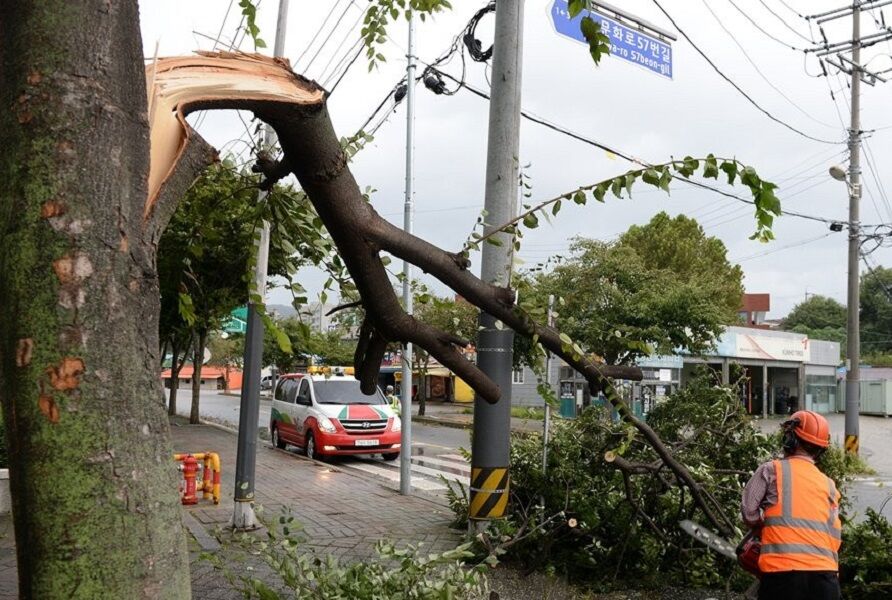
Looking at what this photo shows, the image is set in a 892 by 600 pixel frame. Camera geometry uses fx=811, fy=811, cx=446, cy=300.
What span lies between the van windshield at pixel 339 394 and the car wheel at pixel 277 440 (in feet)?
6.65

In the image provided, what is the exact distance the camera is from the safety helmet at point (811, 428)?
4.00 metres

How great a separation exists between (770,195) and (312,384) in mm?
14872

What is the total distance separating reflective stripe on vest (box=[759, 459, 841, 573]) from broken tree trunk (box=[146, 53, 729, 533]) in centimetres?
84

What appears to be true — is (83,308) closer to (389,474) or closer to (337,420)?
(389,474)

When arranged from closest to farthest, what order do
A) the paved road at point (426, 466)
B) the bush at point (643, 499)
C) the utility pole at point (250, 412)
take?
the bush at point (643, 499), the utility pole at point (250, 412), the paved road at point (426, 466)

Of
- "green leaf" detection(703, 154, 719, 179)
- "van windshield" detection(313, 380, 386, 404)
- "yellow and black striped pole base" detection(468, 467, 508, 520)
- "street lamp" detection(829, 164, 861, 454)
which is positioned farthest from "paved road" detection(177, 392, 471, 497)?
"street lamp" detection(829, 164, 861, 454)

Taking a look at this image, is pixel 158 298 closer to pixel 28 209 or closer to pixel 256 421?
pixel 28 209

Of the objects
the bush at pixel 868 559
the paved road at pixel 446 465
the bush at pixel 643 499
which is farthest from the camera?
the paved road at pixel 446 465

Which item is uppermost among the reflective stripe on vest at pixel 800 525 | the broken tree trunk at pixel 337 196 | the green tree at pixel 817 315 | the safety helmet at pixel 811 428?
the green tree at pixel 817 315

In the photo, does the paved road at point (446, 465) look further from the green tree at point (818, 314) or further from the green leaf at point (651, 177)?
the green tree at point (818, 314)

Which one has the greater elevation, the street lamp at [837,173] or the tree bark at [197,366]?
the street lamp at [837,173]

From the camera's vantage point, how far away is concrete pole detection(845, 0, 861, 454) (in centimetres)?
1877

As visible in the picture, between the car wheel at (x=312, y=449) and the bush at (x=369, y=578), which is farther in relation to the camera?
the car wheel at (x=312, y=449)

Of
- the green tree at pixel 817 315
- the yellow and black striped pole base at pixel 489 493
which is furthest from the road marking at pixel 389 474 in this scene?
the green tree at pixel 817 315
